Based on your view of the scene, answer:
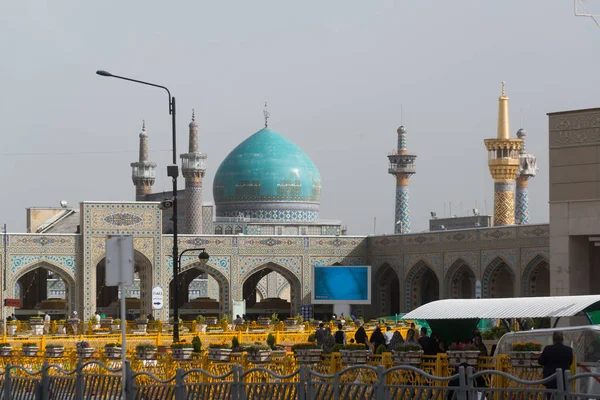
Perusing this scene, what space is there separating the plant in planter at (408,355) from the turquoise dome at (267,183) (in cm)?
3448

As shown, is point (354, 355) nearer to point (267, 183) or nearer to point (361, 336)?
point (361, 336)

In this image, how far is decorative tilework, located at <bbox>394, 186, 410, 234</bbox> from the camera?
48219mm

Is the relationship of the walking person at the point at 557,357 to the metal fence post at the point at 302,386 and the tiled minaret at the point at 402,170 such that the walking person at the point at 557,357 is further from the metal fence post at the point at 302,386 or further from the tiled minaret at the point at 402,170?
the tiled minaret at the point at 402,170

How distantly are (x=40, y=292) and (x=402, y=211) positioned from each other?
14.2 meters

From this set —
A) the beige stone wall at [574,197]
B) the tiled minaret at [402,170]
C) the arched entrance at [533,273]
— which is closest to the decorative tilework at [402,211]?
the tiled minaret at [402,170]

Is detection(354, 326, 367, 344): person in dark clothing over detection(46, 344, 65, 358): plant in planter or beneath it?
over

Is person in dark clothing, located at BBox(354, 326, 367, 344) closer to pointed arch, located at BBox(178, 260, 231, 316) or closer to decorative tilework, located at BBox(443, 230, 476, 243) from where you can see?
decorative tilework, located at BBox(443, 230, 476, 243)

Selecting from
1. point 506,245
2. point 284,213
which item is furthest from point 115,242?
point 284,213

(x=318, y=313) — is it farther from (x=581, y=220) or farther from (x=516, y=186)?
(x=581, y=220)

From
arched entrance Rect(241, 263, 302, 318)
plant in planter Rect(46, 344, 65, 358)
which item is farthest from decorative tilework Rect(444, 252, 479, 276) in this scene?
plant in planter Rect(46, 344, 65, 358)

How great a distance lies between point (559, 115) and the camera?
22047 millimetres

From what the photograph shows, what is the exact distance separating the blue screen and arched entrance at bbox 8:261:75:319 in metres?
8.15

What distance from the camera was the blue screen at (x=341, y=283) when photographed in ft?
138

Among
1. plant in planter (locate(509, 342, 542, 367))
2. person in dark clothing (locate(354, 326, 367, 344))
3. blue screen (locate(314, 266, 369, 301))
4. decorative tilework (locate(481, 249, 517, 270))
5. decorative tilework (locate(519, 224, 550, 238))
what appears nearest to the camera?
plant in planter (locate(509, 342, 542, 367))
